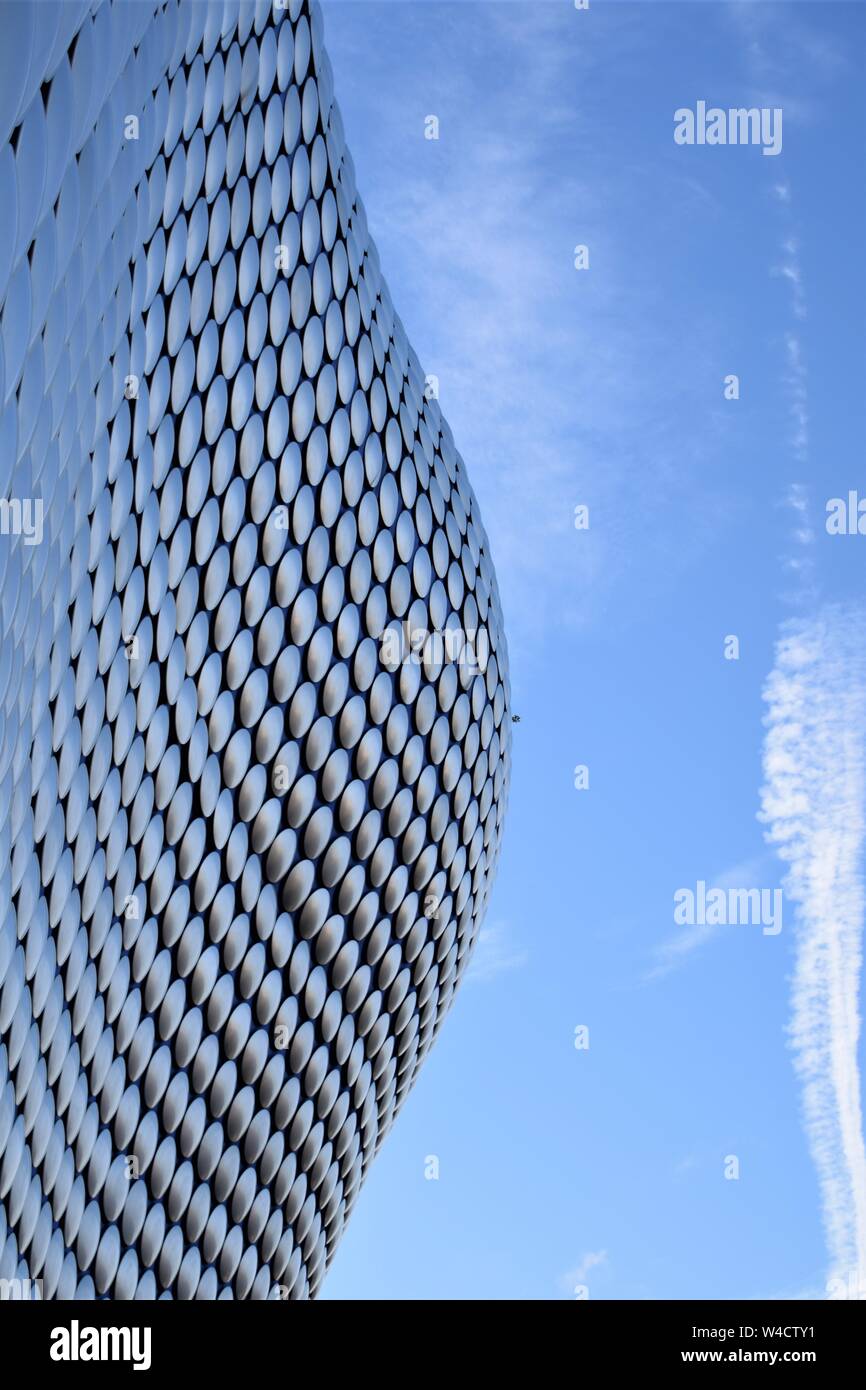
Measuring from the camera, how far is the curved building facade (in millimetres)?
10992

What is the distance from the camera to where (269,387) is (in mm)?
17984

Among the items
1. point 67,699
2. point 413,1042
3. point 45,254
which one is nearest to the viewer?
point 45,254

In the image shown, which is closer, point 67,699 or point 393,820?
point 67,699

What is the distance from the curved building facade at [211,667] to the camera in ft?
36.1

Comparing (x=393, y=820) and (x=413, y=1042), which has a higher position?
(x=393, y=820)

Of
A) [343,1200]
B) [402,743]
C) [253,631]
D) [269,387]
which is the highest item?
[269,387]

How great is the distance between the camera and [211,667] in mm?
17188

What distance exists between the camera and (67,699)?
1275 centimetres

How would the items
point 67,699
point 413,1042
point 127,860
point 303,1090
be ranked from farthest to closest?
point 413,1042 < point 303,1090 < point 127,860 < point 67,699

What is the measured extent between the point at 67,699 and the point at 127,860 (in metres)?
3.01

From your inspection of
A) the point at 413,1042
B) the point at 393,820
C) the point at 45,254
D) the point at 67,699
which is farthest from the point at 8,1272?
the point at 413,1042

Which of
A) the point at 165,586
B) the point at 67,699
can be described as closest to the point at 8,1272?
the point at 67,699
